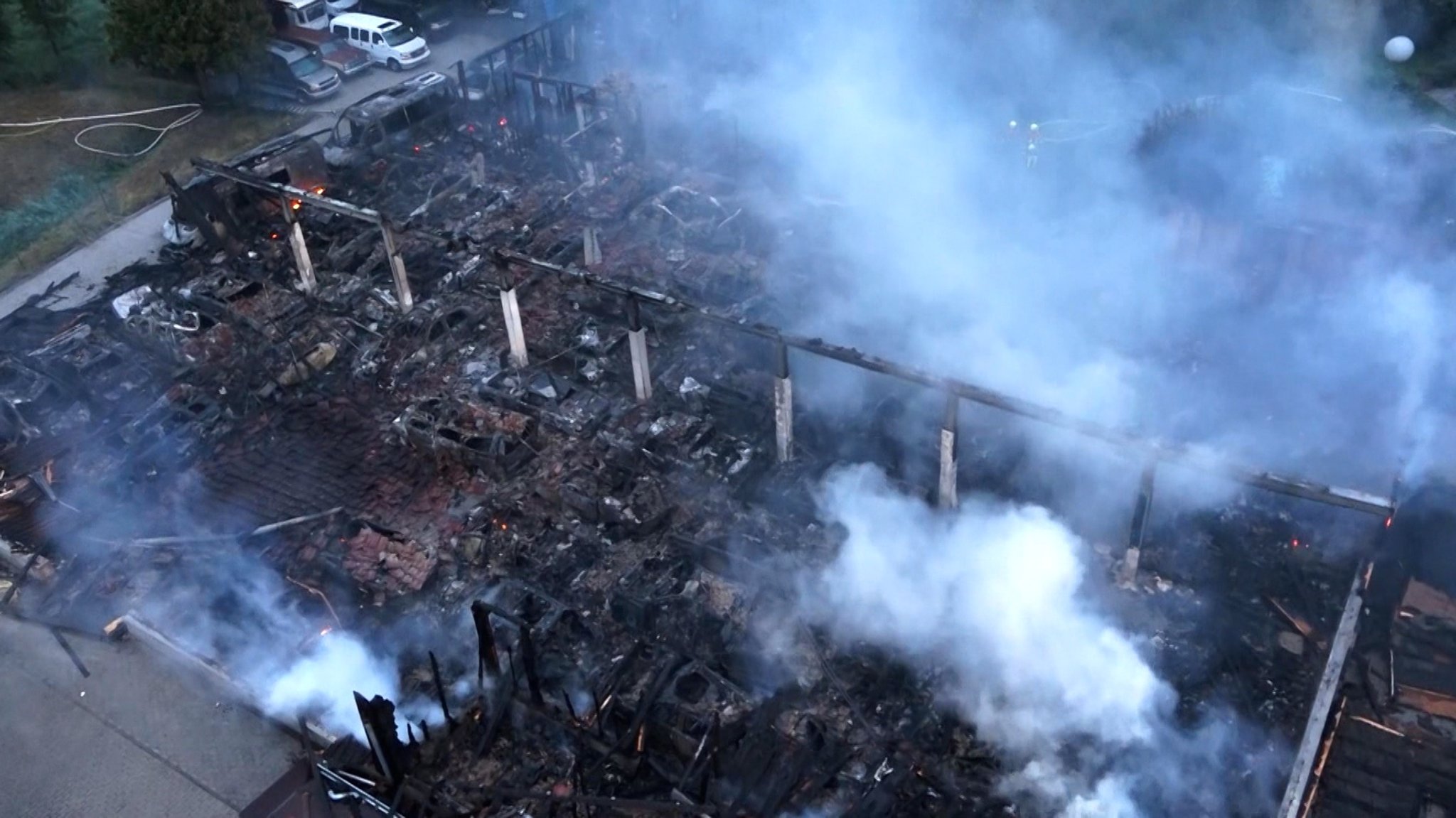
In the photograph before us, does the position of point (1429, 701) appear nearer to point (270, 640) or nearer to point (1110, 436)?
point (1110, 436)

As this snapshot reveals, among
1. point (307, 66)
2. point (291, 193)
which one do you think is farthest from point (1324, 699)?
point (307, 66)

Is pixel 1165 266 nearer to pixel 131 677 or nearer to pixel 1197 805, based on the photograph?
pixel 1197 805

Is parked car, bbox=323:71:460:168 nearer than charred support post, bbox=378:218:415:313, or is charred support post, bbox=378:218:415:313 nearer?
charred support post, bbox=378:218:415:313

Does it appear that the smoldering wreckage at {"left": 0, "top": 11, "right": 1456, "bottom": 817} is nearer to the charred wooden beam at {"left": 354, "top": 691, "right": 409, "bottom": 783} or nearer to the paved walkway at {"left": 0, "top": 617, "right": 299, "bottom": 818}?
the charred wooden beam at {"left": 354, "top": 691, "right": 409, "bottom": 783}

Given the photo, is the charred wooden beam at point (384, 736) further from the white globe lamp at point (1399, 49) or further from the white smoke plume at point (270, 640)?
the white globe lamp at point (1399, 49)

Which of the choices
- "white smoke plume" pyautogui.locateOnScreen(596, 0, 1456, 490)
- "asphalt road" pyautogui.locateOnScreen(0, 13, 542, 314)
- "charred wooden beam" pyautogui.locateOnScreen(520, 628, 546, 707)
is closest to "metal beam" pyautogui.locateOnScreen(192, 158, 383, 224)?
"asphalt road" pyautogui.locateOnScreen(0, 13, 542, 314)

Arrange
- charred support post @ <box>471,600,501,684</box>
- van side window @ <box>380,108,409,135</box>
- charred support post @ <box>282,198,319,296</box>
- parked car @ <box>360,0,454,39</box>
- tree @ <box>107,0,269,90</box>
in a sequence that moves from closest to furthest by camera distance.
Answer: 1. charred support post @ <box>471,600,501,684</box>
2. charred support post @ <box>282,198,319,296</box>
3. van side window @ <box>380,108,409,135</box>
4. tree @ <box>107,0,269,90</box>
5. parked car @ <box>360,0,454,39</box>

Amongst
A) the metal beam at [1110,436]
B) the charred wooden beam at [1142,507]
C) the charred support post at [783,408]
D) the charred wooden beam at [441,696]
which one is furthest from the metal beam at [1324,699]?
the charred wooden beam at [441,696]
